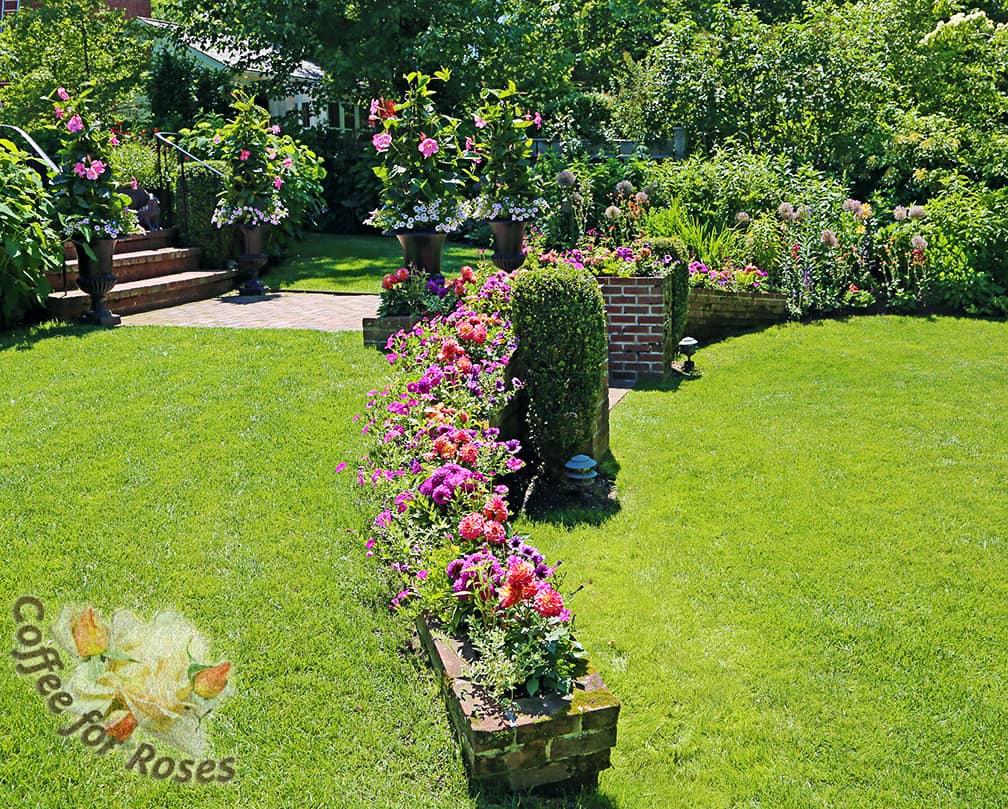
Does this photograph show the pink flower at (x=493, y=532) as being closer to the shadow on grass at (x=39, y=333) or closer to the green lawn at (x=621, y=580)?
the green lawn at (x=621, y=580)

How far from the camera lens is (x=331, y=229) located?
15.1 metres

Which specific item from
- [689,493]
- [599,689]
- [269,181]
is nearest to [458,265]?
[269,181]

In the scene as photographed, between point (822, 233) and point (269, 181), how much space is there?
5920 mm

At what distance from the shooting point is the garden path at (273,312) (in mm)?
7496

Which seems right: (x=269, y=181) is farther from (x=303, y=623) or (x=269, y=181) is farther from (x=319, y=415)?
(x=303, y=623)

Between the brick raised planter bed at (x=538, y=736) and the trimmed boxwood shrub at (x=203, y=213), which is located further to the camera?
the trimmed boxwood shrub at (x=203, y=213)

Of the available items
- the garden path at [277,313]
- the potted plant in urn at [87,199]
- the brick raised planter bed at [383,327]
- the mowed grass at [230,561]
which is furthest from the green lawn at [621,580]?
the garden path at [277,313]

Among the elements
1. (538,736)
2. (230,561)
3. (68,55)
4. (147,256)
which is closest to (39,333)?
(147,256)

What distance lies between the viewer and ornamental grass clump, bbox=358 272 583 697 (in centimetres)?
240

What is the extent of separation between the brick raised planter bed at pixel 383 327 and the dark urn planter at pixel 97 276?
232 cm

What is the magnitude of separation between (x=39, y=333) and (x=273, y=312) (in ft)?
6.98

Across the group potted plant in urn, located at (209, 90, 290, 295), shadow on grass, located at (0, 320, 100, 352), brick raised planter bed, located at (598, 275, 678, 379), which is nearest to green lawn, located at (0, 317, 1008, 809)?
shadow on grass, located at (0, 320, 100, 352)

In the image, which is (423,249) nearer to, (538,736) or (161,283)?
(161,283)

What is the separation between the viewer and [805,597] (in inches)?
139
